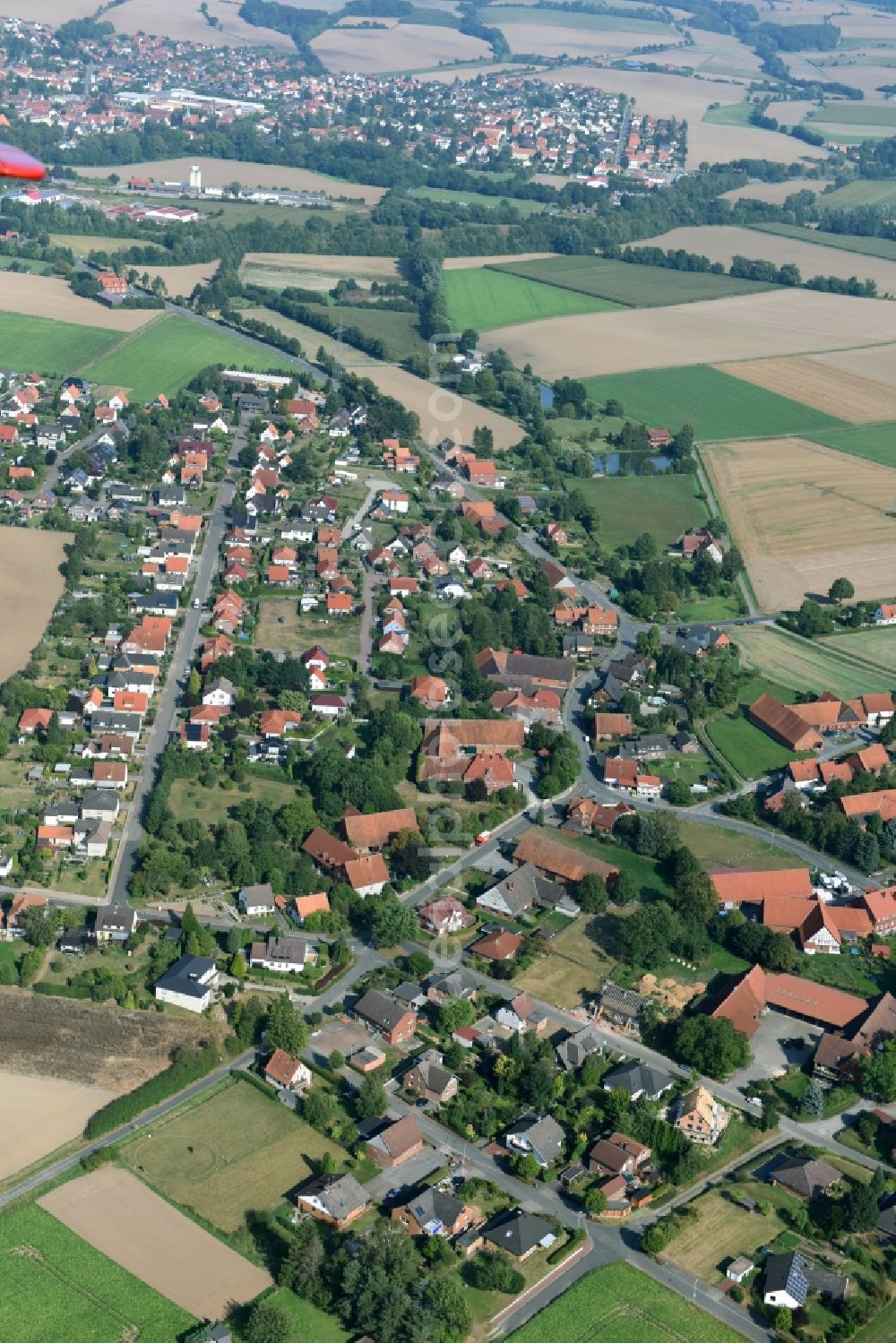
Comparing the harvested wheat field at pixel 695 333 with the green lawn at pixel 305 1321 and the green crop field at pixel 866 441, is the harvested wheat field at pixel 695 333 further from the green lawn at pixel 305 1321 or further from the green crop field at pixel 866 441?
the green lawn at pixel 305 1321

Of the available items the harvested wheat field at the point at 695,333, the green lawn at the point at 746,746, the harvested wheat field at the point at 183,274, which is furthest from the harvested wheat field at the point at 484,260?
the green lawn at the point at 746,746

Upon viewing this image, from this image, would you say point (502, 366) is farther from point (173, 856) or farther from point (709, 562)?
point (173, 856)

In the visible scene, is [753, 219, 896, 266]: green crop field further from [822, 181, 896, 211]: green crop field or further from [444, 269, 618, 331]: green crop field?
[444, 269, 618, 331]: green crop field

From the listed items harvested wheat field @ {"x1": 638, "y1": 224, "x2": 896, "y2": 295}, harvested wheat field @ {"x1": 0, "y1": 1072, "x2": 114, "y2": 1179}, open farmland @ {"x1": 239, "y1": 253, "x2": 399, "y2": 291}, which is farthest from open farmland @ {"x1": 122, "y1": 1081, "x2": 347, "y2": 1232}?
harvested wheat field @ {"x1": 638, "y1": 224, "x2": 896, "y2": 295}

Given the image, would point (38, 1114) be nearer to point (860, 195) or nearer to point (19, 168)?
point (19, 168)

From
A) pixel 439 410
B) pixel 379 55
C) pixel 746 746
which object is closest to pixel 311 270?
pixel 439 410

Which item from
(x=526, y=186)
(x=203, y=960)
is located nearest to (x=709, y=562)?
(x=203, y=960)

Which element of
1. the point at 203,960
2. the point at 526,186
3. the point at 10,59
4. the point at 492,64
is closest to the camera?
the point at 203,960

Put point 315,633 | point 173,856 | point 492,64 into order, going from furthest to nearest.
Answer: point 492,64
point 315,633
point 173,856
